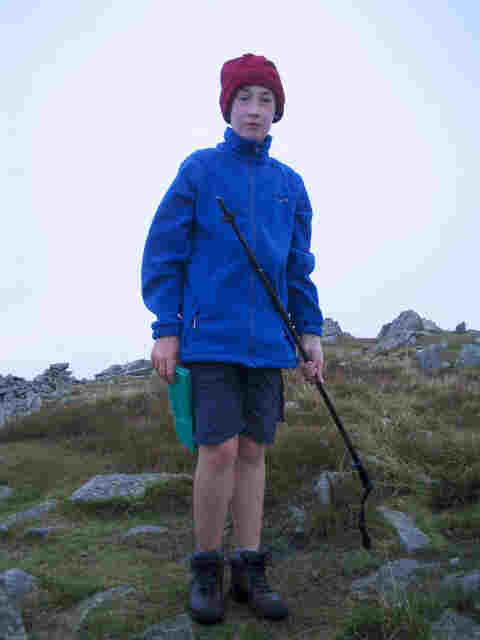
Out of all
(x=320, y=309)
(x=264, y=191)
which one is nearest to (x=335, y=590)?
(x=320, y=309)

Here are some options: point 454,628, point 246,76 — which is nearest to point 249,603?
point 454,628

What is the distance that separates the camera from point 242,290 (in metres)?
3.43

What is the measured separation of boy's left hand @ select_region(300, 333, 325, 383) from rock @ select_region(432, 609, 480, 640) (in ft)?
5.02

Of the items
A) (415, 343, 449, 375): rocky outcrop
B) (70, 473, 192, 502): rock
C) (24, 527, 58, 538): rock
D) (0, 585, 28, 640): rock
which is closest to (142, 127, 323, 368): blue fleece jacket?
(0, 585, 28, 640): rock

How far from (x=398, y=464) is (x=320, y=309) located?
5.85 feet

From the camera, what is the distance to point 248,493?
136 inches

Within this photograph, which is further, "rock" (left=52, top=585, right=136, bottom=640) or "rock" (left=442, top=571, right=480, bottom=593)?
"rock" (left=52, top=585, right=136, bottom=640)

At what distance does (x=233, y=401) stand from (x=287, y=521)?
1.67 meters

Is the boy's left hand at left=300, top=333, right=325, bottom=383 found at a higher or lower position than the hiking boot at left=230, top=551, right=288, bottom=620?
higher

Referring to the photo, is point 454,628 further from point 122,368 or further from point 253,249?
point 122,368

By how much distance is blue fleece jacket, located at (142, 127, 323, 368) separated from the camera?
335cm

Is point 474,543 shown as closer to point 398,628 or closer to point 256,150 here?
point 398,628

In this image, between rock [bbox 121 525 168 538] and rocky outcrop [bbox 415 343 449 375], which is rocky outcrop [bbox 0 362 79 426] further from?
rocky outcrop [bbox 415 343 449 375]

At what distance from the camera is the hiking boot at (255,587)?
3088mm
